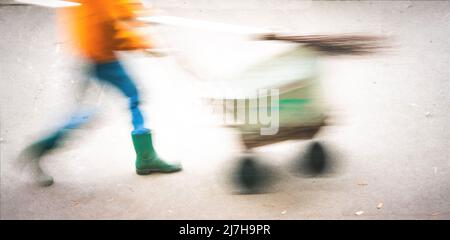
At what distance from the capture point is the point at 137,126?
3189 millimetres

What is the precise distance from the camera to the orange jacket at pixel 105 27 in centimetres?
267

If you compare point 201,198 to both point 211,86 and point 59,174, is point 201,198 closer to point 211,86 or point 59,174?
point 211,86

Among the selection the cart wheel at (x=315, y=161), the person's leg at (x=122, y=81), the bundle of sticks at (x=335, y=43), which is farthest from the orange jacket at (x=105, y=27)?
the cart wheel at (x=315, y=161)

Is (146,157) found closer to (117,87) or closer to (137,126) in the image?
(137,126)

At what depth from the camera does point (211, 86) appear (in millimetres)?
3043

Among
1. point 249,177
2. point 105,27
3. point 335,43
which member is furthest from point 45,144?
point 335,43

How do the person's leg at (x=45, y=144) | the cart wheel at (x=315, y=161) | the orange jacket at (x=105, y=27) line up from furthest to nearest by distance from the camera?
1. the cart wheel at (x=315, y=161)
2. the person's leg at (x=45, y=144)
3. the orange jacket at (x=105, y=27)

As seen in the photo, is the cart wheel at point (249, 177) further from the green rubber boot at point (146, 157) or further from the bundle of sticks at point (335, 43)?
the bundle of sticks at point (335, 43)

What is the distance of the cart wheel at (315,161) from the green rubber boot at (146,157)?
44.2 inches

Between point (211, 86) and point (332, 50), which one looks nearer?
point (332, 50)

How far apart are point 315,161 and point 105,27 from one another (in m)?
2.01
